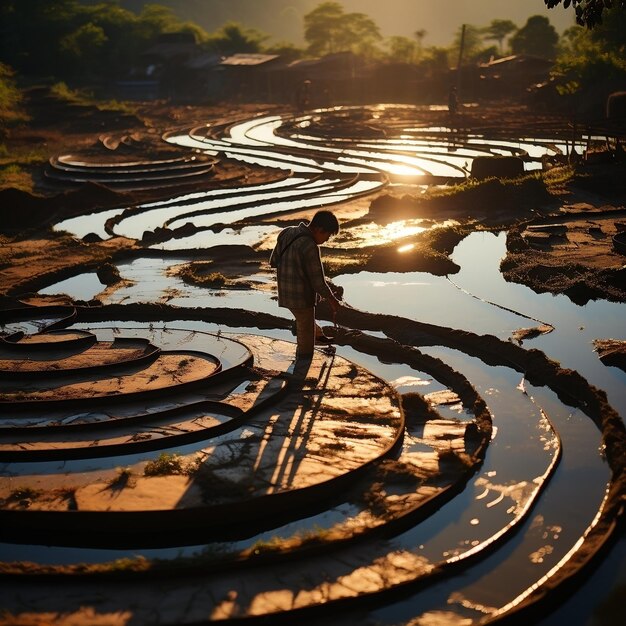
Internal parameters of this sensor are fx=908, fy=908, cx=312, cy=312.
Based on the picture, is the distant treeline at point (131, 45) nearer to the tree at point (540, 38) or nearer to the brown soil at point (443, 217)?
the tree at point (540, 38)

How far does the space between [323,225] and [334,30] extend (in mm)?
90511

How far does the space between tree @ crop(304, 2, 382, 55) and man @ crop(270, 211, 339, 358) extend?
8514 centimetres

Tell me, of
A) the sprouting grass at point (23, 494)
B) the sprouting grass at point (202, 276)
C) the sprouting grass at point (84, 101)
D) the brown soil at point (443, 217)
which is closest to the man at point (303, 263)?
the sprouting grass at point (23, 494)

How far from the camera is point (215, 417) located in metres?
7.54

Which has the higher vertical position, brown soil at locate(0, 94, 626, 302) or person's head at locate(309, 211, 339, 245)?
person's head at locate(309, 211, 339, 245)

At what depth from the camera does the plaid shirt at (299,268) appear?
26.6 ft

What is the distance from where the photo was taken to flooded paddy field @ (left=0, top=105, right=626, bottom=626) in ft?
17.5

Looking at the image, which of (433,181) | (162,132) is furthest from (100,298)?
(162,132)

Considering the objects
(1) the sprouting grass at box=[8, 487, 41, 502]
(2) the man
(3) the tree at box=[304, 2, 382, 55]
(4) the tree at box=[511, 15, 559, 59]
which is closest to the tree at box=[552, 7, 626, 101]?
(2) the man

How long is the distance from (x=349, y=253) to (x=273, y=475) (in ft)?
26.6

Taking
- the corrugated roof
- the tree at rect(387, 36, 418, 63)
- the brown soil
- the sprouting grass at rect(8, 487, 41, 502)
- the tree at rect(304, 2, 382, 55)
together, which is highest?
the tree at rect(304, 2, 382, 55)

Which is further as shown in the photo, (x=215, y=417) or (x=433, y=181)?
(x=433, y=181)

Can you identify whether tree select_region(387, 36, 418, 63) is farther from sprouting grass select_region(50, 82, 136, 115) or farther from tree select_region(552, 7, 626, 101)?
sprouting grass select_region(50, 82, 136, 115)

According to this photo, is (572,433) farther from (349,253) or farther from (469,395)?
(349,253)
